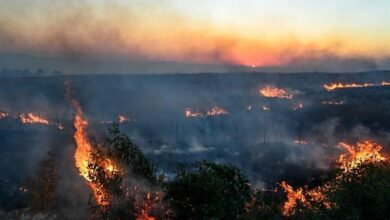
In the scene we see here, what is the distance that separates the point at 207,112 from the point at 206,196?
82794 millimetres

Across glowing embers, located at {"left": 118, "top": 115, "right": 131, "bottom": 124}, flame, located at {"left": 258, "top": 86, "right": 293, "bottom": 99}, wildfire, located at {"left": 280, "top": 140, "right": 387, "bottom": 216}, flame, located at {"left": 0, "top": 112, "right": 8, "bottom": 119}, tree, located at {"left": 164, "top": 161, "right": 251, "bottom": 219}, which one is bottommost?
wildfire, located at {"left": 280, "top": 140, "right": 387, "bottom": 216}

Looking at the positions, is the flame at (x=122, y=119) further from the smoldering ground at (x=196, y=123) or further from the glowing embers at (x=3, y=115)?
the glowing embers at (x=3, y=115)

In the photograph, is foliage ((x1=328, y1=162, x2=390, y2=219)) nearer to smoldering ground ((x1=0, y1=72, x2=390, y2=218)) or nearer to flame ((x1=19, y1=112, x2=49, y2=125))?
smoldering ground ((x1=0, y1=72, x2=390, y2=218))

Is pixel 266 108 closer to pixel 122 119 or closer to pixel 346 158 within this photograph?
pixel 122 119


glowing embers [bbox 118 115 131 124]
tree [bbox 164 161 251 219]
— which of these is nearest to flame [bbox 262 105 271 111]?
glowing embers [bbox 118 115 131 124]

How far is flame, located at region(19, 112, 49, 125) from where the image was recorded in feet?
273

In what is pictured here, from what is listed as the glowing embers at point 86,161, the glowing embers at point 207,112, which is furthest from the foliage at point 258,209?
the glowing embers at point 207,112

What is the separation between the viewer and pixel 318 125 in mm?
80062

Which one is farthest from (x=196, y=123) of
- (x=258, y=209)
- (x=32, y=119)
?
(x=258, y=209)

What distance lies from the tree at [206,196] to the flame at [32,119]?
7312 cm

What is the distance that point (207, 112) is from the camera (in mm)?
97312

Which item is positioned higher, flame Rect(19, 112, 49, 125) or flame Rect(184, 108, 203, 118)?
flame Rect(19, 112, 49, 125)

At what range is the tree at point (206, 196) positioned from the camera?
14266 mm

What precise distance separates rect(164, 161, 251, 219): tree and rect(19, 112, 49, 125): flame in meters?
73.1
